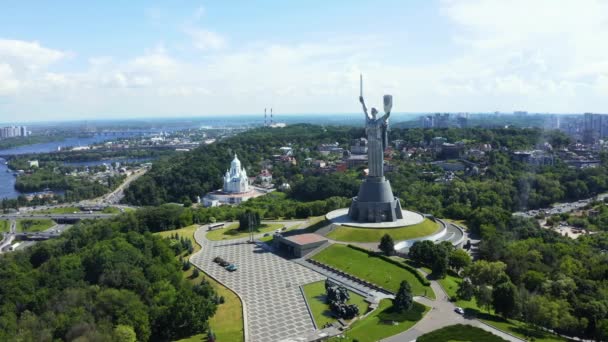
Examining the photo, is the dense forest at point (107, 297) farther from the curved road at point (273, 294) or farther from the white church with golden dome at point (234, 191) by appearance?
the white church with golden dome at point (234, 191)

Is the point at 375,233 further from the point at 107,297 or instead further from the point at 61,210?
the point at 61,210

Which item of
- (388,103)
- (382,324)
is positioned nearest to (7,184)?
(388,103)

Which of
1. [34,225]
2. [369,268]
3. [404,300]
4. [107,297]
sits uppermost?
[107,297]

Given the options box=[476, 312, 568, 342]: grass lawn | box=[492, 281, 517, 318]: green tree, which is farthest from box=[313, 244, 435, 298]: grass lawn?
box=[492, 281, 517, 318]: green tree

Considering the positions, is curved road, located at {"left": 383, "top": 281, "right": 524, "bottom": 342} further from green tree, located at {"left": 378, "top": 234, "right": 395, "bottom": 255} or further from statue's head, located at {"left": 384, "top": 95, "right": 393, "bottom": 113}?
statue's head, located at {"left": 384, "top": 95, "right": 393, "bottom": 113}

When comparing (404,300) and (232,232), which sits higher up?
(404,300)

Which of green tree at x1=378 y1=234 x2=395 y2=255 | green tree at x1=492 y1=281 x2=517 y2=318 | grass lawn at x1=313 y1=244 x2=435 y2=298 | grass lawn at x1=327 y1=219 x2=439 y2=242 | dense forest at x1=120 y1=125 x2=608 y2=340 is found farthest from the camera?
grass lawn at x1=327 y1=219 x2=439 y2=242

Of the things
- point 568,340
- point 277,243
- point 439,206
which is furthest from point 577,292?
point 439,206
